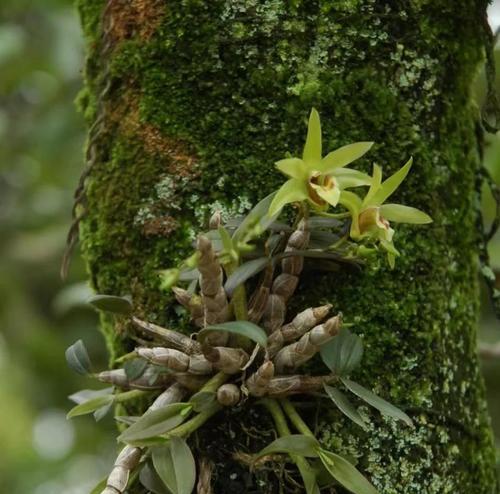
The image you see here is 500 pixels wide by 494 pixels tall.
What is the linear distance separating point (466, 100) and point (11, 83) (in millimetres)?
1870

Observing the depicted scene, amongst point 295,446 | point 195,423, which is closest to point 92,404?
point 195,423

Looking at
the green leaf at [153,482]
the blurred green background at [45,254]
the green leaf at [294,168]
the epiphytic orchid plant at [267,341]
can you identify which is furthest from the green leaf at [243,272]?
the blurred green background at [45,254]

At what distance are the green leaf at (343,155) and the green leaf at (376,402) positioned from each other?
224mm

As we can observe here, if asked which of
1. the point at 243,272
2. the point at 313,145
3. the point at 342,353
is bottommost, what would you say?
the point at 342,353

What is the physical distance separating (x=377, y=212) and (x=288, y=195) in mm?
104

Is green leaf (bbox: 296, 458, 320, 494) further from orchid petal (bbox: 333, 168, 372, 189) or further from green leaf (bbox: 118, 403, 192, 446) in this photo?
orchid petal (bbox: 333, 168, 372, 189)

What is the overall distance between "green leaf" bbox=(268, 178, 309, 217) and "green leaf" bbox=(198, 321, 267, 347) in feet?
0.37

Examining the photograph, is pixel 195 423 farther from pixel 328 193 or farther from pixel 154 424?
pixel 328 193

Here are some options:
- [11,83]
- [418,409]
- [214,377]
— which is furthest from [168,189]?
[11,83]

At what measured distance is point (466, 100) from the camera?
1.25 meters

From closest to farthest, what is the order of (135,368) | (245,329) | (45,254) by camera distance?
(245,329)
(135,368)
(45,254)

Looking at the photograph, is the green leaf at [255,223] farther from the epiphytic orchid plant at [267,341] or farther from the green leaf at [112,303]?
the green leaf at [112,303]

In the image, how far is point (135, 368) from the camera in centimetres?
101

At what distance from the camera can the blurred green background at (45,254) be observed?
2.92 m
